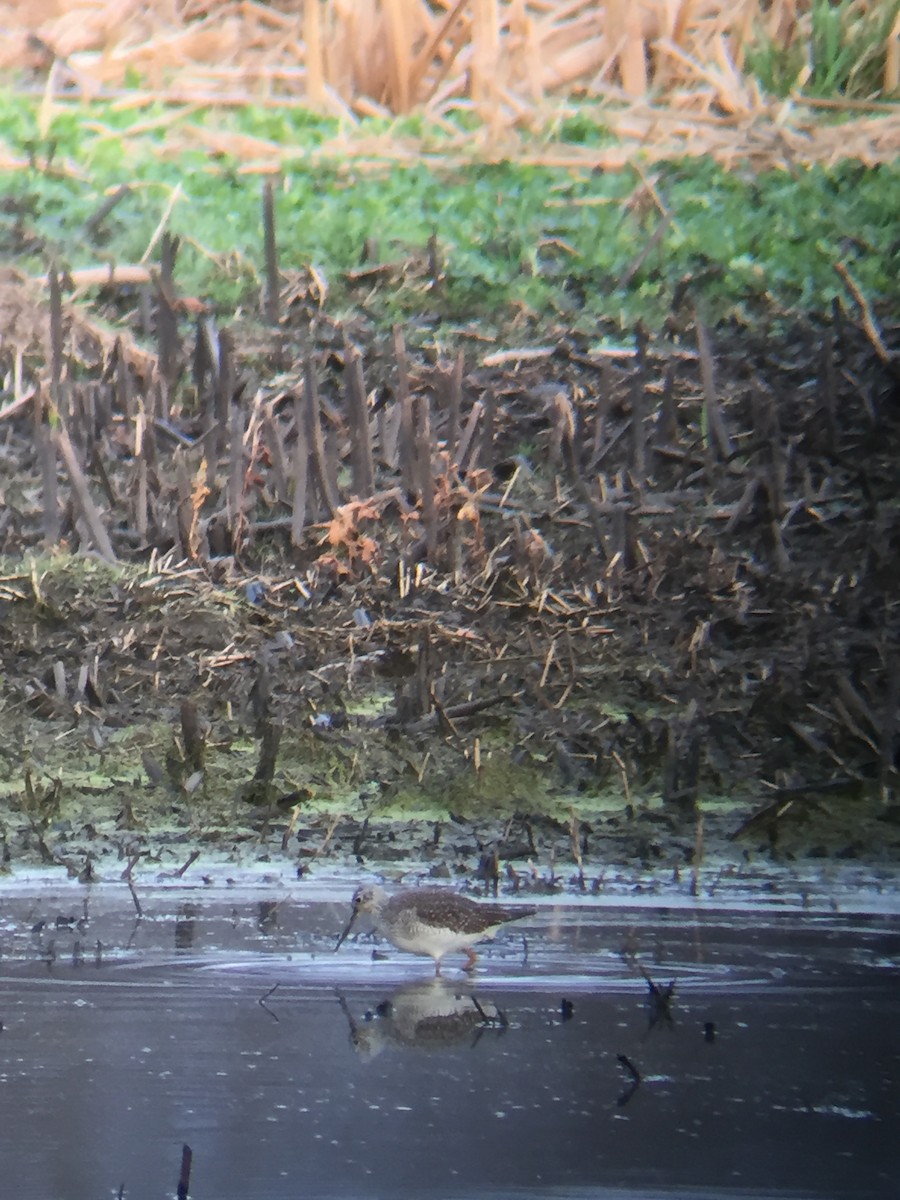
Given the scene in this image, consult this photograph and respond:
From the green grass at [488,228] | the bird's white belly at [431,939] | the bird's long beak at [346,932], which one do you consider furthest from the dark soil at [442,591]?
the bird's white belly at [431,939]

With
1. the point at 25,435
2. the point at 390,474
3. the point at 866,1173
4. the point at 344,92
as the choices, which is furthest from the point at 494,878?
the point at 344,92

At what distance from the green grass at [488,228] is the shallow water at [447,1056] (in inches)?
120

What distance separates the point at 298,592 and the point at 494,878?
140 cm

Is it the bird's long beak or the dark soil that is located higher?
the dark soil

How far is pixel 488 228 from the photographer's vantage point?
6469 mm

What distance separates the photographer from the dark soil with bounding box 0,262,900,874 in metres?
4.14

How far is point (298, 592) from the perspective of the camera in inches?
192

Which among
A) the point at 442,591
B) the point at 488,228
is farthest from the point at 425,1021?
the point at 488,228

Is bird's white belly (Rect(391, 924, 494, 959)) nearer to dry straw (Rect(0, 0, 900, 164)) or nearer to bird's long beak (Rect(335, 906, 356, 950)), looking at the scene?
bird's long beak (Rect(335, 906, 356, 950))

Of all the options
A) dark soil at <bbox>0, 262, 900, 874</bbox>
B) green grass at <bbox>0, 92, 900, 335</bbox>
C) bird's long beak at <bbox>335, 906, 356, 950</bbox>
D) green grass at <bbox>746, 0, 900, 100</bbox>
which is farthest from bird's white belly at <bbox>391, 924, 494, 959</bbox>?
green grass at <bbox>746, 0, 900, 100</bbox>

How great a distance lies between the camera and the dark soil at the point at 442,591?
4141 mm

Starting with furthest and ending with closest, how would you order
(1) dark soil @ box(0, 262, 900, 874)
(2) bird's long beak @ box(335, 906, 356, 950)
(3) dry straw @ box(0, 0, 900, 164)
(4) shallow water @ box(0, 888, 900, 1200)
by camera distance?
1. (3) dry straw @ box(0, 0, 900, 164)
2. (1) dark soil @ box(0, 262, 900, 874)
3. (2) bird's long beak @ box(335, 906, 356, 950)
4. (4) shallow water @ box(0, 888, 900, 1200)

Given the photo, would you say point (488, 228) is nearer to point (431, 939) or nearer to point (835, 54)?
point (835, 54)

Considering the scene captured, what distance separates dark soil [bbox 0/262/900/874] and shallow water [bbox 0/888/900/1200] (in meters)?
0.50
